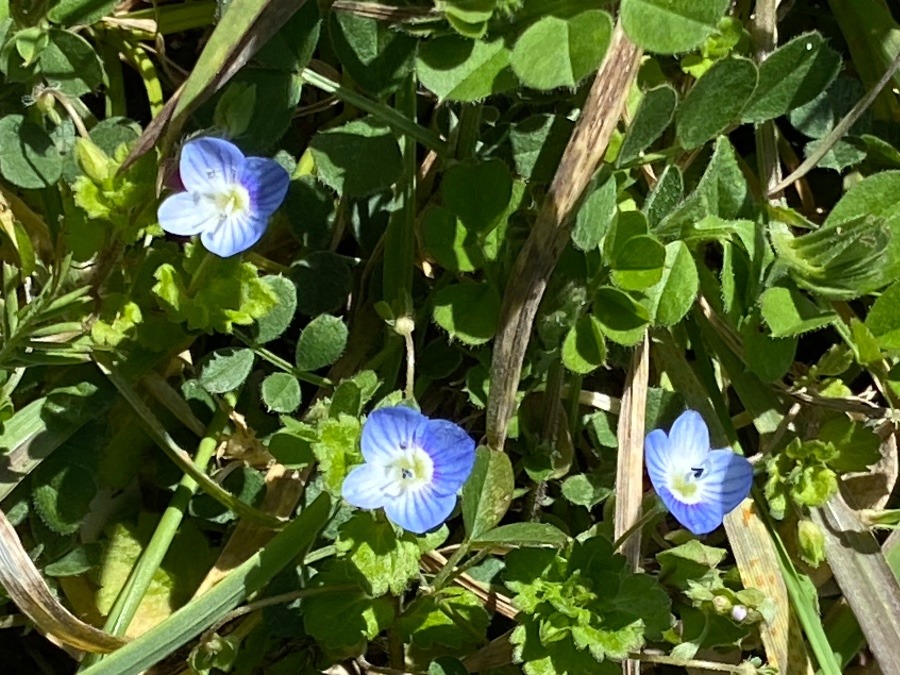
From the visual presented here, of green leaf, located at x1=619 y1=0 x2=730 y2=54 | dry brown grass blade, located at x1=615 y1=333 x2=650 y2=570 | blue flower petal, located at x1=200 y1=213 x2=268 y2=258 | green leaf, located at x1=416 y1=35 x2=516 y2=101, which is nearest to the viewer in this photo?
green leaf, located at x1=619 y1=0 x2=730 y2=54

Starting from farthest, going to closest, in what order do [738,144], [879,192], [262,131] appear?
[738,144] → [879,192] → [262,131]

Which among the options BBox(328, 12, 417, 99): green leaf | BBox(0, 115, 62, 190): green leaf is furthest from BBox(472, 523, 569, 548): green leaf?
BBox(0, 115, 62, 190): green leaf

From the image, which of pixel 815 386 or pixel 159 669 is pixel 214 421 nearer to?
pixel 159 669

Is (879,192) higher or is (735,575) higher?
(879,192)

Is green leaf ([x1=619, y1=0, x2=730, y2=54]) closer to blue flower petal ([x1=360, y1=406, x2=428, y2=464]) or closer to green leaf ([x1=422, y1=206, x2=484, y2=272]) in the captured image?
green leaf ([x1=422, y1=206, x2=484, y2=272])

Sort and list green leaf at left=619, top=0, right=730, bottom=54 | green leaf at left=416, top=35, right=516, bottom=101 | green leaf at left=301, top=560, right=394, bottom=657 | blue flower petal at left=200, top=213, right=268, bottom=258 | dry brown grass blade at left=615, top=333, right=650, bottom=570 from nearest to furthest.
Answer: green leaf at left=619, top=0, right=730, bottom=54
green leaf at left=416, top=35, right=516, bottom=101
blue flower petal at left=200, top=213, right=268, bottom=258
green leaf at left=301, top=560, right=394, bottom=657
dry brown grass blade at left=615, top=333, right=650, bottom=570

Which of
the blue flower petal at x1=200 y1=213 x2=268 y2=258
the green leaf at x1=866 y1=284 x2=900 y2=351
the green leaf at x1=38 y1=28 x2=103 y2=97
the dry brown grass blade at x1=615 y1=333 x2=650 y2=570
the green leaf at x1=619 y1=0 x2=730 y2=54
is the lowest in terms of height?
the dry brown grass blade at x1=615 y1=333 x2=650 y2=570

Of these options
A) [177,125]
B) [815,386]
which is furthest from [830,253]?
[177,125]

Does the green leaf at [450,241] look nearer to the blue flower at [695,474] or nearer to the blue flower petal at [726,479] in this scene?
the blue flower at [695,474]

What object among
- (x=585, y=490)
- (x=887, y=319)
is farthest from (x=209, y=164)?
(x=887, y=319)
